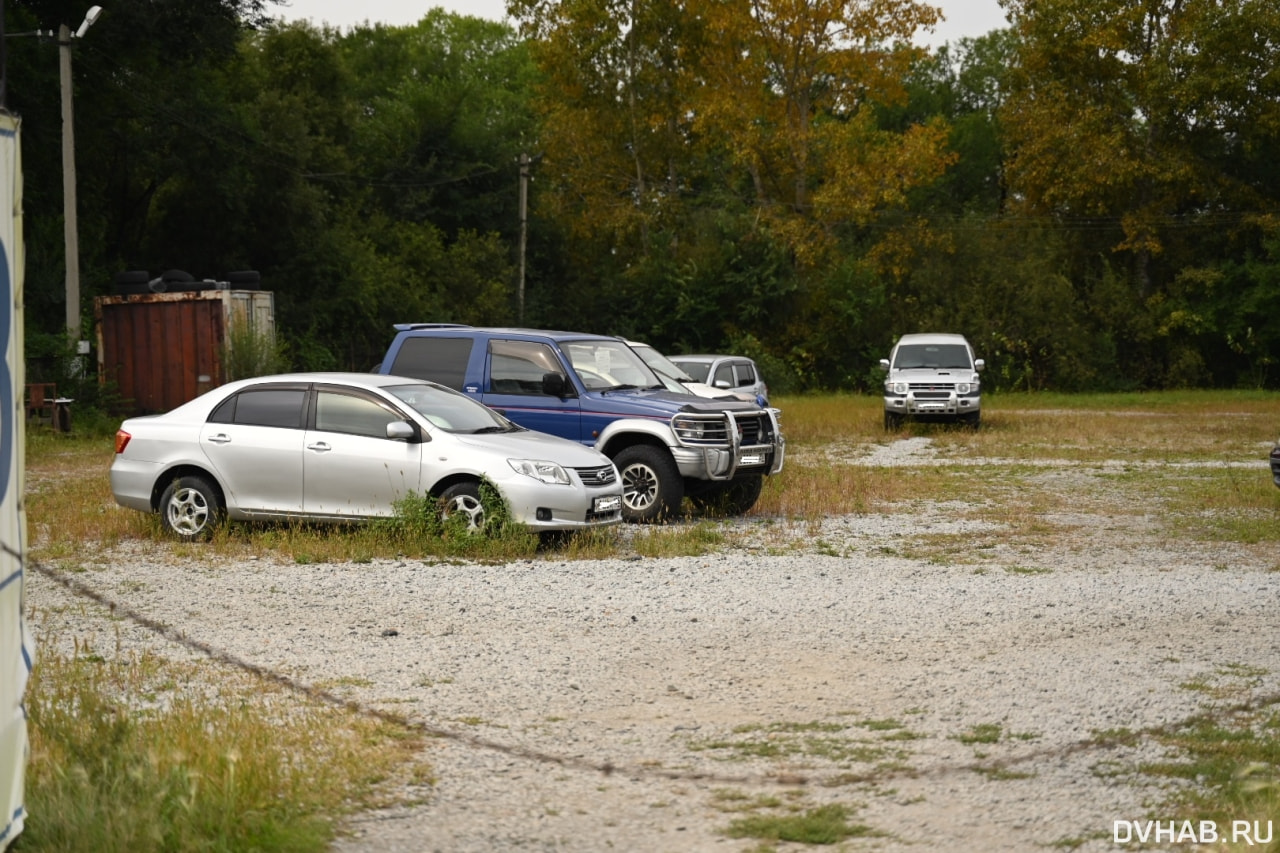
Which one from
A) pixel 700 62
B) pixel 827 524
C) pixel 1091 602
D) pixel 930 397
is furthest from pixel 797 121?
pixel 1091 602

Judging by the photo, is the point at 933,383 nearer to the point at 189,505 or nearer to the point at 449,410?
the point at 449,410

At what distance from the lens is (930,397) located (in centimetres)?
3164

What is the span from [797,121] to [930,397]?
884 inches

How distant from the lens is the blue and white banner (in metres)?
4.49

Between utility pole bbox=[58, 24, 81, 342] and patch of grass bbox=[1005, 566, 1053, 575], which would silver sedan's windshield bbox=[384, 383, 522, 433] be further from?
utility pole bbox=[58, 24, 81, 342]

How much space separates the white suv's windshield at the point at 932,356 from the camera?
32.5 metres

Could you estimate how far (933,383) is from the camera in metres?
31.6

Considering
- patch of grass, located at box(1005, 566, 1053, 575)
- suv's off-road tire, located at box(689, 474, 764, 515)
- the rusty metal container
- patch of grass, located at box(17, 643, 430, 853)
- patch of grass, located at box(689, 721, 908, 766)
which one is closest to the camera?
patch of grass, located at box(17, 643, 430, 853)

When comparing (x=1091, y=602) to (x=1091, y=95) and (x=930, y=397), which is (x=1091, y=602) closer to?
(x=930, y=397)

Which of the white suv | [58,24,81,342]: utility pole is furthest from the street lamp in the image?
the white suv

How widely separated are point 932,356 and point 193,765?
28.3 m

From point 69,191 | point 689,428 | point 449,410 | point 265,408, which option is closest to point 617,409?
point 689,428

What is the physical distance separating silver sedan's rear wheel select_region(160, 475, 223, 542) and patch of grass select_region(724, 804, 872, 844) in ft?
29.8

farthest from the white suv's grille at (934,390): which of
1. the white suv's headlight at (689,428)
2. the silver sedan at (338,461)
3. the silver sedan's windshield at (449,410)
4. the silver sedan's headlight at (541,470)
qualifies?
the silver sedan's headlight at (541,470)
